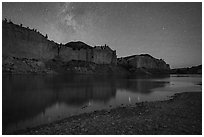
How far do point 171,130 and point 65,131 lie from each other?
463cm

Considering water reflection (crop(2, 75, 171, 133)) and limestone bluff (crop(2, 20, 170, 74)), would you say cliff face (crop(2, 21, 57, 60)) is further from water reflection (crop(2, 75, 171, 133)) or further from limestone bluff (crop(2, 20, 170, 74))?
water reflection (crop(2, 75, 171, 133))

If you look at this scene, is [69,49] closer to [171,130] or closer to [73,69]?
[73,69]

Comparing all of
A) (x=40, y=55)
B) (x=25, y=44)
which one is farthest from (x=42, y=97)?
(x=40, y=55)

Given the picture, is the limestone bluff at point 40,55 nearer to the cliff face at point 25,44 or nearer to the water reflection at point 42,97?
the cliff face at point 25,44

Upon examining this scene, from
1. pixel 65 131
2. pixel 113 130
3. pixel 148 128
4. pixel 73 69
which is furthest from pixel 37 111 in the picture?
pixel 73 69

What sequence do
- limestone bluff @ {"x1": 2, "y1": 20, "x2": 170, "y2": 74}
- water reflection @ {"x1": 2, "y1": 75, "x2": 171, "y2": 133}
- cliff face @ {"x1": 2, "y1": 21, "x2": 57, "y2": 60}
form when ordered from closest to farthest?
water reflection @ {"x1": 2, "y1": 75, "x2": 171, "y2": 133} → limestone bluff @ {"x1": 2, "y1": 20, "x2": 170, "y2": 74} → cliff face @ {"x1": 2, "y1": 21, "x2": 57, "y2": 60}

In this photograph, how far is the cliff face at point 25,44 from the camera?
274ft

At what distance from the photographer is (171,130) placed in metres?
6.95

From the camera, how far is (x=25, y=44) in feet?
298

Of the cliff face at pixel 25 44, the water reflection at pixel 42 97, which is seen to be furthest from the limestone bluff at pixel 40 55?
the water reflection at pixel 42 97

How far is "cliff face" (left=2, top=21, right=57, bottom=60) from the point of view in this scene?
83.4 m

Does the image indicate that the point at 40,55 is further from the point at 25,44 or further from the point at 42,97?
the point at 42,97

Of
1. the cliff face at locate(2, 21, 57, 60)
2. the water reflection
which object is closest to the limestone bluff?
the cliff face at locate(2, 21, 57, 60)

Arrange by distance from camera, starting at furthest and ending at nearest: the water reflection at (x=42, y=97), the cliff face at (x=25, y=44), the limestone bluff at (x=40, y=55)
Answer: the cliff face at (x=25, y=44), the limestone bluff at (x=40, y=55), the water reflection at (x=42, y=97)
